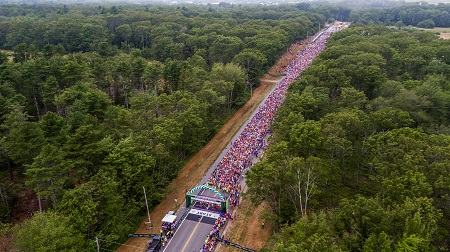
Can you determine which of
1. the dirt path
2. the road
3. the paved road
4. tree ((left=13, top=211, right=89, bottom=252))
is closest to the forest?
tree ((left=13, top=211, right=89, bottom=252))

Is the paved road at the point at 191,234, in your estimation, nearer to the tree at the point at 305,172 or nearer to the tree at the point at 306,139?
the tree at the point at 305,172

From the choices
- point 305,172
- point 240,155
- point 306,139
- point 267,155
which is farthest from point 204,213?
point 306,139

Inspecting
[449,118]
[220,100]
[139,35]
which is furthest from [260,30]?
[449,118]

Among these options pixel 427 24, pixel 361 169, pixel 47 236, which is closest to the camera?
pixel 47 236

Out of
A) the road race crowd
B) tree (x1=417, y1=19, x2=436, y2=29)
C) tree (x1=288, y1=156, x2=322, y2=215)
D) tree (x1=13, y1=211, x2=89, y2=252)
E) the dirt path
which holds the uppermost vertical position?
tree (x1=417, y1=19, x2=436, y2=29)

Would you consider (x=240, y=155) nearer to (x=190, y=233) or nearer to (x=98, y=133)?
(x=190, y=233)

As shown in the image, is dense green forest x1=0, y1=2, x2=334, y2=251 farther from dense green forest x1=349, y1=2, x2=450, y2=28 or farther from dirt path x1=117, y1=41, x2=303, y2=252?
dense green forest x1=349, y1=2, x2=450, y2=28

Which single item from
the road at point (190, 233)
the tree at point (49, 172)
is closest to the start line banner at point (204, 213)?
the road at point (190, 233)
